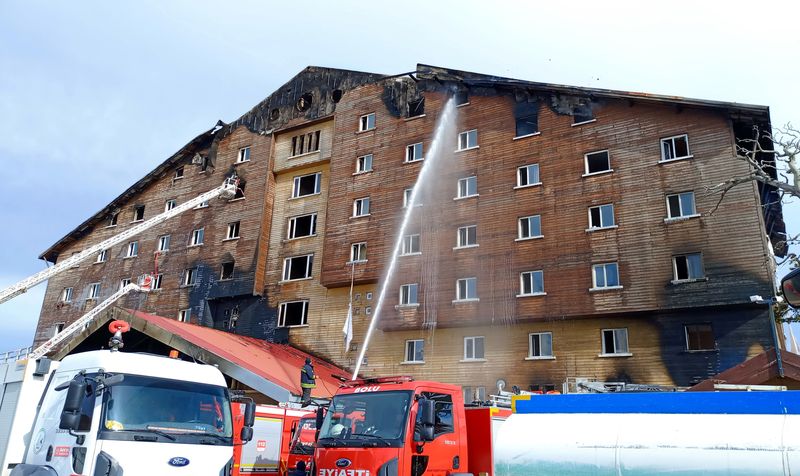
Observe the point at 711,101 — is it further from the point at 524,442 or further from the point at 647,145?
the point at 524,442

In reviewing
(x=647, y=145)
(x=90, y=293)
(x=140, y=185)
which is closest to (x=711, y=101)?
(x=647, y=145)

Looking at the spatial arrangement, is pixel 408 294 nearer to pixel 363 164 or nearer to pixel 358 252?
pixel 358 252

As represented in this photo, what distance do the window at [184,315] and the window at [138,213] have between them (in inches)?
428

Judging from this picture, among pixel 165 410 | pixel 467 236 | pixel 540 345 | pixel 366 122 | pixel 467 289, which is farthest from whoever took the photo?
pixel 366 122

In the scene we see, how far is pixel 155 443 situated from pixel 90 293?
41.5m

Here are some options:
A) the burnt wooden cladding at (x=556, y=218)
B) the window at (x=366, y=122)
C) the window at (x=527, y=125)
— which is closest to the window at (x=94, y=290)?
the burnt wooden cladding at (x=556, y=218)

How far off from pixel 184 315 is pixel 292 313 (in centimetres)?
862

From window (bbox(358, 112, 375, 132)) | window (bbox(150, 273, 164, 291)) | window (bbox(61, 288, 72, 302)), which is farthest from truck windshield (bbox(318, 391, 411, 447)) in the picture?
window (bbox(61, 288, 72, 302))

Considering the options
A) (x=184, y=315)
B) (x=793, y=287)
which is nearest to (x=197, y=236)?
(x=184, y=315)

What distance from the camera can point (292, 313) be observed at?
1433 inches

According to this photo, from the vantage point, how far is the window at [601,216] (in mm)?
27438

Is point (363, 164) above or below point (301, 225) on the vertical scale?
above

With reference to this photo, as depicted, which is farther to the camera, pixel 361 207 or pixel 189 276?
pixel 189 276

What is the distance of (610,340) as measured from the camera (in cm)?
2627
